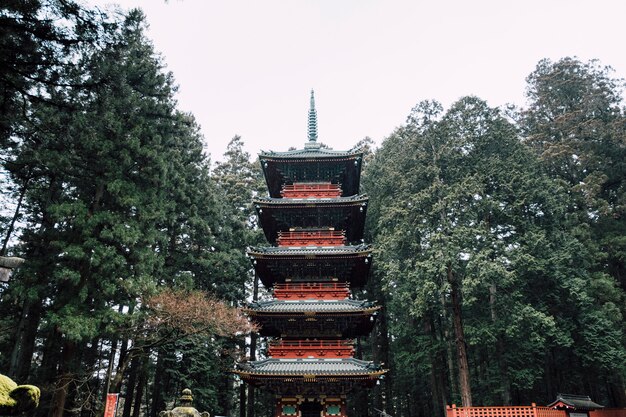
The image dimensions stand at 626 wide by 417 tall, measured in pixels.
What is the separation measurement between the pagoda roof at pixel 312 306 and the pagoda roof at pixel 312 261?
1311 mm

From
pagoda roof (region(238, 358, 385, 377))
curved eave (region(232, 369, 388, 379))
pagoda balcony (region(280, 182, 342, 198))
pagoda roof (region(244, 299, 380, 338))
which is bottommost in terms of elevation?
curved eave (region(232, 369, 388, 379))

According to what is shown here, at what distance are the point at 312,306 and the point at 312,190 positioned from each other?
610 centimetres

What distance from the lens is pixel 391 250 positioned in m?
21.3

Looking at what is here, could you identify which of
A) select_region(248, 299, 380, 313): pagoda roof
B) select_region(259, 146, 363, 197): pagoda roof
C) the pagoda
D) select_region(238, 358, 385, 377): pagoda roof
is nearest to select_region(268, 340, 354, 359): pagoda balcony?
the pagoda

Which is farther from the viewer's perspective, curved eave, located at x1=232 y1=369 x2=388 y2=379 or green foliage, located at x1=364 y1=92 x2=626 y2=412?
green foliage, located at x1=364 y1=92 x2=626 y2=412

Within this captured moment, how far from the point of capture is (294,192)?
2064cm

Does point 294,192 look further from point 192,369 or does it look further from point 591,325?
point 591,325

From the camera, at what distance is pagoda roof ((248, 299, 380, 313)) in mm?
16328

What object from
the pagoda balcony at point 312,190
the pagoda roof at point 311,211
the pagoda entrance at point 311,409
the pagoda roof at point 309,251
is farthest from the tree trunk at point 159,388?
the pagoda balcony at point 312,190

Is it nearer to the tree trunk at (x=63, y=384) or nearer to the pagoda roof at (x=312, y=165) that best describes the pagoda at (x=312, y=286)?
the pagoda roof at (x=312, y=165)

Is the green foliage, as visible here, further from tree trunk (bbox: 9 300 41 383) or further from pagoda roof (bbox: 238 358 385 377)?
tree trunk (bbox: 9 300 41 383)

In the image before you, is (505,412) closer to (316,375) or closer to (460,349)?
(460,349)

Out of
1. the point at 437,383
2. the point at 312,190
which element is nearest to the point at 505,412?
the point at 437,383

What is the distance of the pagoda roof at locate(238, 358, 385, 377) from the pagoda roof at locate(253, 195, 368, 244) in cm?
617
